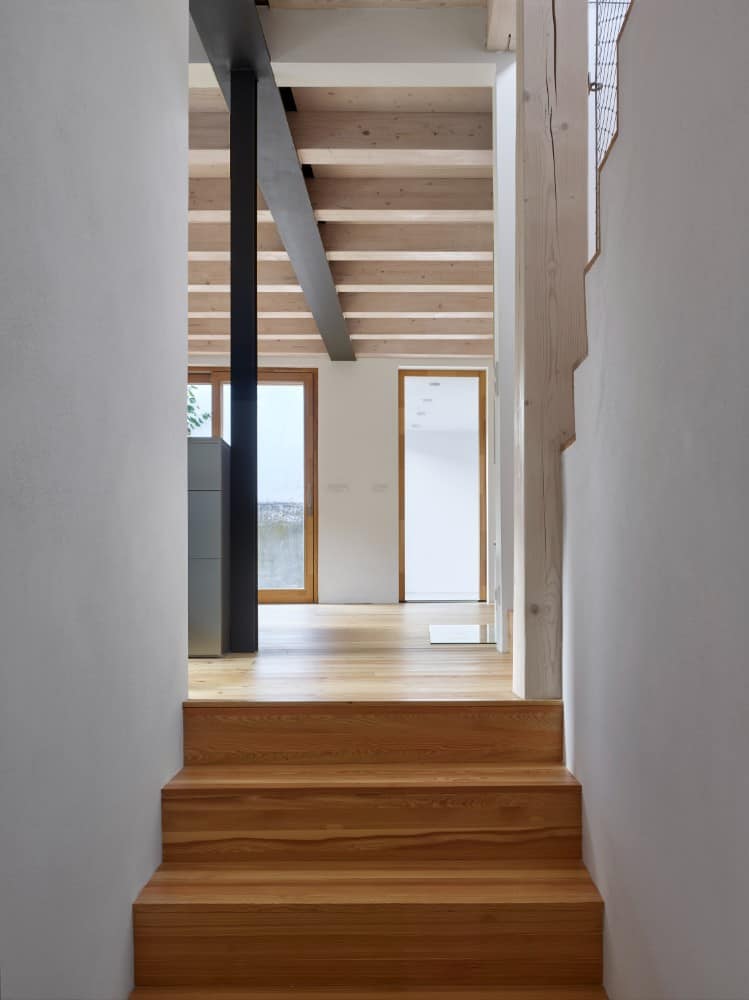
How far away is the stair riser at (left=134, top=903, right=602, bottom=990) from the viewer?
196 centimetres

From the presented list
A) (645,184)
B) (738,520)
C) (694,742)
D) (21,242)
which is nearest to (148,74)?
(21,242)

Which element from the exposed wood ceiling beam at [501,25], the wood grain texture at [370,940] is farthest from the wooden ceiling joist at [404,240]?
the wood grain texture at [370,940]

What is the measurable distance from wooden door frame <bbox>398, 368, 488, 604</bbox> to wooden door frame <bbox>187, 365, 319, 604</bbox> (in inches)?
32.3

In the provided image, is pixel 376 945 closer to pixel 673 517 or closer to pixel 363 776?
pixel 363 776

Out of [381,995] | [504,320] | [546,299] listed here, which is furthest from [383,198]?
[381,995]

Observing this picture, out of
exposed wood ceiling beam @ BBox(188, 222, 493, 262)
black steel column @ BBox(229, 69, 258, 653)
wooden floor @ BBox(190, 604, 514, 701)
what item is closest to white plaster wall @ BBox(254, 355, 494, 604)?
exposed wood ceiling beam @ BBox(188, 222, 493, 262)

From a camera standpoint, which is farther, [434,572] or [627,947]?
[434,572]

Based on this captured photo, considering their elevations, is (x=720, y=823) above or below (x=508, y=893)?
above

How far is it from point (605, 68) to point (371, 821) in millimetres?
2446

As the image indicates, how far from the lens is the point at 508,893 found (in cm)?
202

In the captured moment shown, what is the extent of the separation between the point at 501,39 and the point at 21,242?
3.05m

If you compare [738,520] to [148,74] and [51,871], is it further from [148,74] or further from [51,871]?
[148,74]

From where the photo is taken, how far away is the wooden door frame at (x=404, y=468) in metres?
8.08

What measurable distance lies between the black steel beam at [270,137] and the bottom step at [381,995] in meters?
3.19
